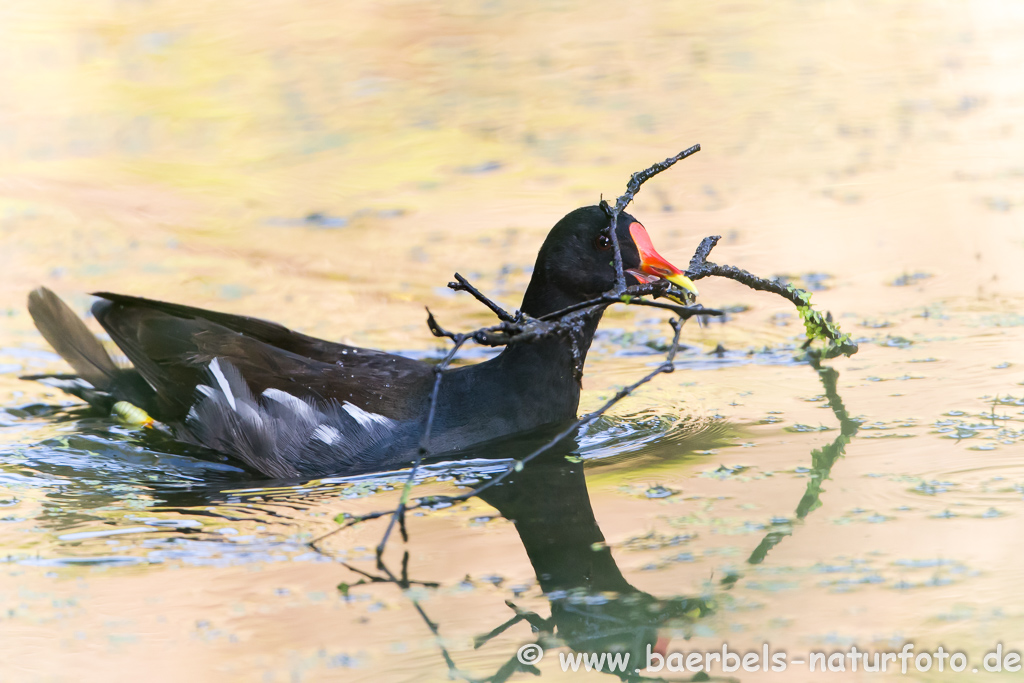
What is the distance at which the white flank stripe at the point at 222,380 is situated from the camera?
4.33m

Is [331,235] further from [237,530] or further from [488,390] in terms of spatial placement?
[237,530]

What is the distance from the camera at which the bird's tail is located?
4.91 metres

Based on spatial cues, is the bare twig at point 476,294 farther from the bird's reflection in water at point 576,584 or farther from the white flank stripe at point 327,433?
the white flank stripe at point 327,433

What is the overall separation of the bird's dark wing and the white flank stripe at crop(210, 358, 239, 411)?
0.03 m

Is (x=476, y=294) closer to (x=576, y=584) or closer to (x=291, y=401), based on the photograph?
(x=576, y=584)

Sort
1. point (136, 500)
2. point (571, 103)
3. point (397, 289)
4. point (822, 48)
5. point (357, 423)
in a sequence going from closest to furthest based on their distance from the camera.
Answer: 1. point (136, 500)
2. point (357, 423)
3. point (397, 289)
4. point (571, 103)
5. point (822, 48)

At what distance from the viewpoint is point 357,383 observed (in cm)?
434

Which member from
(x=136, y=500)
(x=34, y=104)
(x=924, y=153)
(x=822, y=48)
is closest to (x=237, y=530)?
(x=136, y=500)

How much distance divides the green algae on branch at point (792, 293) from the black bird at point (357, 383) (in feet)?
0.41

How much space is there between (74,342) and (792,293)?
3159 millimetres

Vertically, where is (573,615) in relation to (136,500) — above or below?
below

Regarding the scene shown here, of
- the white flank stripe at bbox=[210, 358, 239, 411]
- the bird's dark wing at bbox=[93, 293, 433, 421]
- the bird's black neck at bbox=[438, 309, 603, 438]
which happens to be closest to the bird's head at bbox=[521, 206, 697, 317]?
the bird's black neck at bbox=[438, 309, 603, 438]

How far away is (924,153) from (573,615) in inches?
242

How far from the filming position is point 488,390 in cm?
429
